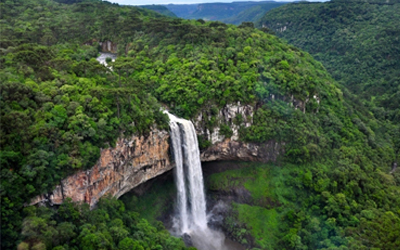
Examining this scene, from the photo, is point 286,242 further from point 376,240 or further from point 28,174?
point 28,174

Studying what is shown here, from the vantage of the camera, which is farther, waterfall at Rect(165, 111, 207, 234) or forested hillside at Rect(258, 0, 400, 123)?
forested hillside at Rect(258, 0, 400, 123)

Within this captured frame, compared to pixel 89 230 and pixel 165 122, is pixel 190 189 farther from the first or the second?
pixel 89 230

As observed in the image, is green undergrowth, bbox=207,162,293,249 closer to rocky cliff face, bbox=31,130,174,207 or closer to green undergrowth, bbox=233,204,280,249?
green undergrowth, bbox=233,204,280,249

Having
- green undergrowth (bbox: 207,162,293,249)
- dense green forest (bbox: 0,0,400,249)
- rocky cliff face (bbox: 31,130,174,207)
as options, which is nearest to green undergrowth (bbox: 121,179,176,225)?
rocky cliff face (bbox: 31,130,174,207)

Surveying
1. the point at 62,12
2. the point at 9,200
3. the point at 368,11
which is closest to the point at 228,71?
the point at 9,200

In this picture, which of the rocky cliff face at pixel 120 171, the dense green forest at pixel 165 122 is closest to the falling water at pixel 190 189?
the rocky cliff face at pixel 120 171

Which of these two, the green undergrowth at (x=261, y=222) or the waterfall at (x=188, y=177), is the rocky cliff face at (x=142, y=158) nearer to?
the waterfall at (x=188, y=177)
